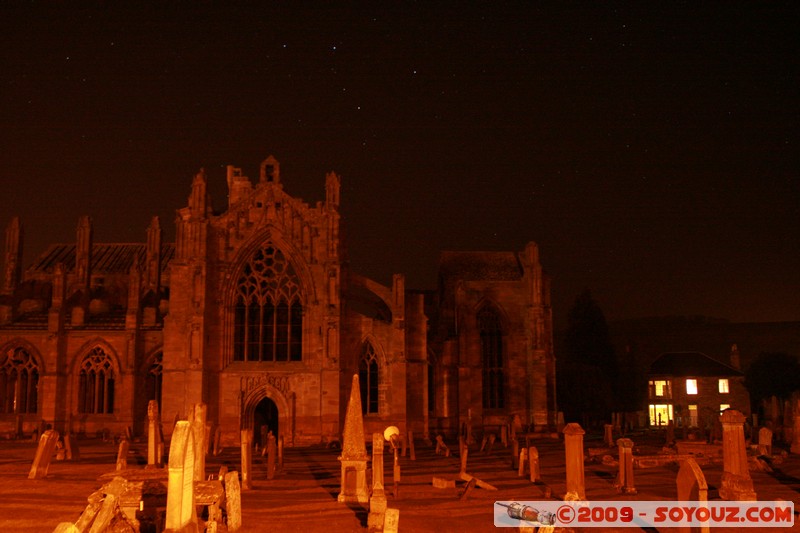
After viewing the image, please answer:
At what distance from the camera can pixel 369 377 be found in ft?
137

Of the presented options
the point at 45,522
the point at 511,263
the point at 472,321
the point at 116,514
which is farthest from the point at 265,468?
the point at 511,263

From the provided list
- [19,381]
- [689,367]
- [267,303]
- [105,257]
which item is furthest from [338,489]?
[689,367]

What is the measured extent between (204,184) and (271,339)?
880 centimetres

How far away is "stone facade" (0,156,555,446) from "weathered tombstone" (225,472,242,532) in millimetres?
21785

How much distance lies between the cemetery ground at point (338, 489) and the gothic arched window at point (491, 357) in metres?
14.4

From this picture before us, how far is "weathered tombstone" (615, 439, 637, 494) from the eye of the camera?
69.4ft

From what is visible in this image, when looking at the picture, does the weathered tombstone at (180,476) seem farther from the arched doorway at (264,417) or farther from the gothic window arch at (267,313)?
the arched doorway at (264,417)

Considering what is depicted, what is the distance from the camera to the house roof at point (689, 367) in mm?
69625

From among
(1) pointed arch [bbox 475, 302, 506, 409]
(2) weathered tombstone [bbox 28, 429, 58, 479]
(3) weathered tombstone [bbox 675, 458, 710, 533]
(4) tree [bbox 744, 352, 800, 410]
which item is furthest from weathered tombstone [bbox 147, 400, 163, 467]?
(4) tree [bbox 744, 352, 800, 410]

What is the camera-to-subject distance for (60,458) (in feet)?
101

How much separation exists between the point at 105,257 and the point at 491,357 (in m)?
28.2

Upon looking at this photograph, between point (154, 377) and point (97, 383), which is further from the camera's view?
point (154, 377)

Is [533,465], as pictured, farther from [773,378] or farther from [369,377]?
[773,378]

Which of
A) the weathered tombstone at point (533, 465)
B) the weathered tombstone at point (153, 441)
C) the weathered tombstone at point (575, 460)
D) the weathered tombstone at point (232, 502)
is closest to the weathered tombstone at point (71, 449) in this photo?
the weathered tombstone at point (153, 441)
